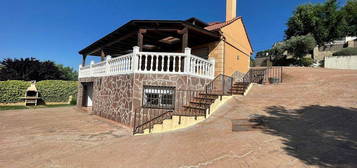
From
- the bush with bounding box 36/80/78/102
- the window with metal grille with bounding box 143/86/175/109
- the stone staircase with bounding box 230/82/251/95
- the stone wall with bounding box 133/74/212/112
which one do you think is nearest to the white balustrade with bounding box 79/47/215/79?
the stone wall with bounding box 133/74/212/112

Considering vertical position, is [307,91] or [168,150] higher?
[307,91]

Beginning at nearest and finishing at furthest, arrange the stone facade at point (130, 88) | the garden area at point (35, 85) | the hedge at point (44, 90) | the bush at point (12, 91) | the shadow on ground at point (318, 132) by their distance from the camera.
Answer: the shadow on ground at point (318, 132), the stone facade at point (130, 88), the bush at point (12, 91), the hedge at point (44, 90), the garden area at point (35, 85)

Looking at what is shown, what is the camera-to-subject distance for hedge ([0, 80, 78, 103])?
15163mm

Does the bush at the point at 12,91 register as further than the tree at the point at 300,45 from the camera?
No

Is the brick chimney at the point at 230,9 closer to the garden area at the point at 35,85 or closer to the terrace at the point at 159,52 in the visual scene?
the terrace at the point at 159,52

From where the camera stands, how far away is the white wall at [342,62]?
731 inches

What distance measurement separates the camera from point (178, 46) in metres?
12.9

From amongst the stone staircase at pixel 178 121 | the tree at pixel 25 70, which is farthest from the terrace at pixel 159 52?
the tree at pixel 25 70

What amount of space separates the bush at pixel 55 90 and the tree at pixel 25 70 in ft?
16.2


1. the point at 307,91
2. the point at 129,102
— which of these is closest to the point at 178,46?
the point at 129,102

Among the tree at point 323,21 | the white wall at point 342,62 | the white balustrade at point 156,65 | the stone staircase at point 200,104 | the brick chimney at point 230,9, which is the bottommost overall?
the stone staircase at point 200,104

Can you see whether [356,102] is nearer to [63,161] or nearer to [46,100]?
[63,161]

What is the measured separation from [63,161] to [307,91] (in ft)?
33.5

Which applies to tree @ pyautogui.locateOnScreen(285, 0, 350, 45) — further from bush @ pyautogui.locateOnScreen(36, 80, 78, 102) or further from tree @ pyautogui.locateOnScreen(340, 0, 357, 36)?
bush @ pyautogui.locateOnScreen(36, 80, 78, 102)
